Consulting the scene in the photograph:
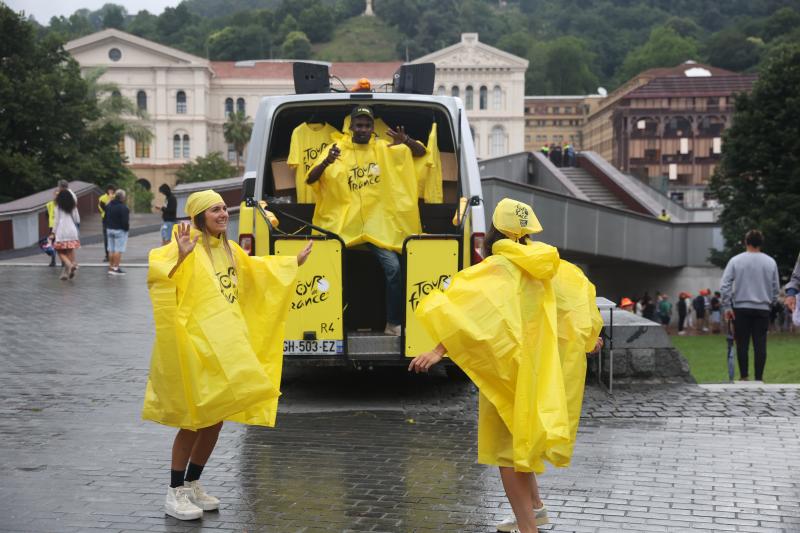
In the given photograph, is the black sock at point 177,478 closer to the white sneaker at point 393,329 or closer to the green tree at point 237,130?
the white sneaker at point 393,329

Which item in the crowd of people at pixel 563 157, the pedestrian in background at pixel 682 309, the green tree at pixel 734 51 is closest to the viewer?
the pedestrian in background at pixel 682 309

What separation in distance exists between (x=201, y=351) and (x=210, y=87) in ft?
416

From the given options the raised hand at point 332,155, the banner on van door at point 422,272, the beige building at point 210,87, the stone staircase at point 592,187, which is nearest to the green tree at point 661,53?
the beige building at point 210,87

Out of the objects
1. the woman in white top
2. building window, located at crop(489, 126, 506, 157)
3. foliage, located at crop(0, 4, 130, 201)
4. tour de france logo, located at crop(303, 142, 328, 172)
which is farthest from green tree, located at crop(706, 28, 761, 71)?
tour de france logo, located at crop(303, 142, 328, 172)

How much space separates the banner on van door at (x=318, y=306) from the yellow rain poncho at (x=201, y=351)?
3183 millimetres

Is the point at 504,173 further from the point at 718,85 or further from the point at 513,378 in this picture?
the point at 718,85

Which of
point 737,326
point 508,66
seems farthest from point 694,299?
point 508,66

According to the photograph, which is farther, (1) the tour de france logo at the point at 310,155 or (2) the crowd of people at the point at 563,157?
(2) the crowd of people at the point at 563,157

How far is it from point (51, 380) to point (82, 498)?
4580mm

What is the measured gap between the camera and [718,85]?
4528 inches

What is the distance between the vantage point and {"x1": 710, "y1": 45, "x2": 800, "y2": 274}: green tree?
3866 cm

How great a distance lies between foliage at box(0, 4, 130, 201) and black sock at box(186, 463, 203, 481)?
40.9 meters

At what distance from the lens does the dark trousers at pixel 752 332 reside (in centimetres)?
1226

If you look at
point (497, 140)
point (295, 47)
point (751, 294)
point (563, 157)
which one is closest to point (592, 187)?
point (563, 157)
